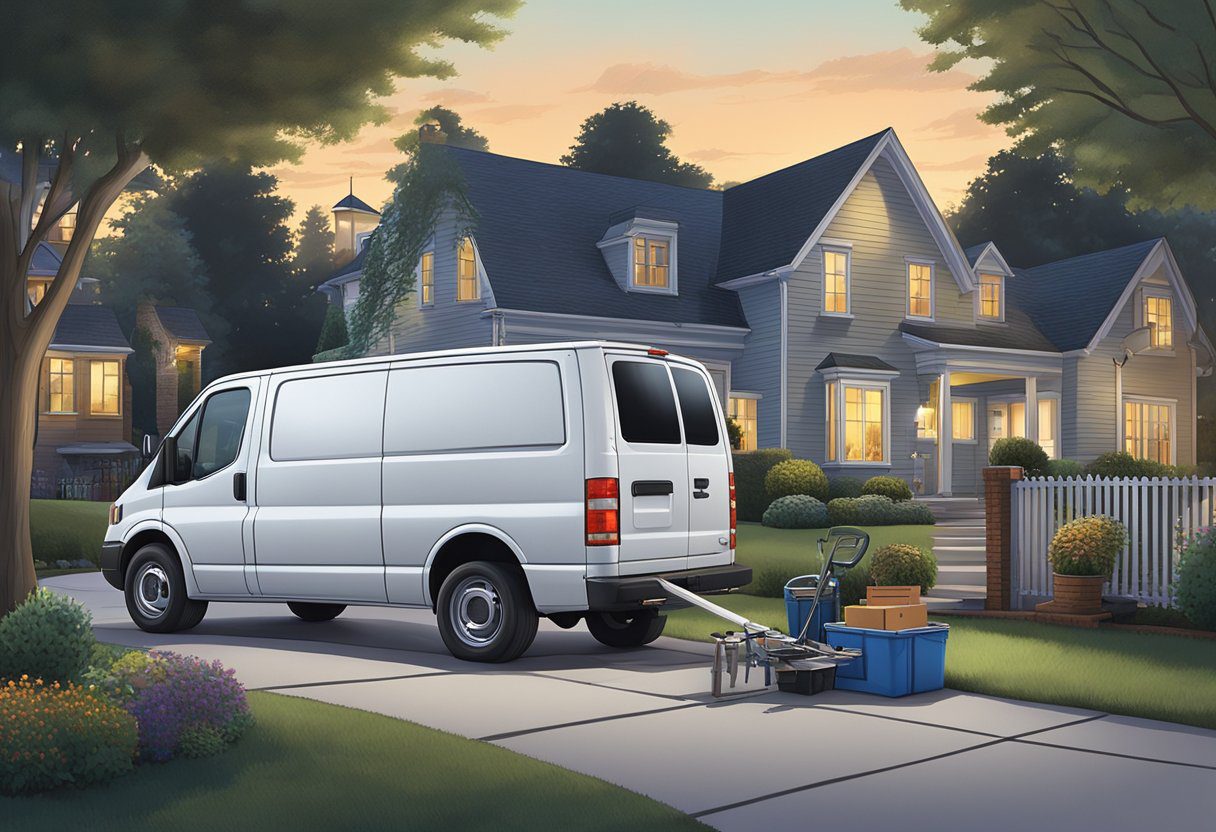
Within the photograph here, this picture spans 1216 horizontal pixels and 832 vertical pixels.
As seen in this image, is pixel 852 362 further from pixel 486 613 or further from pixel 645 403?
pixel 486 613

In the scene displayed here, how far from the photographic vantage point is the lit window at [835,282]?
31859 mm

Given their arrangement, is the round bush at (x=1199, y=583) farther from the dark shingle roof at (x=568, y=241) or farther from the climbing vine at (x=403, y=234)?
the climbing vine at (x=403, y=234)

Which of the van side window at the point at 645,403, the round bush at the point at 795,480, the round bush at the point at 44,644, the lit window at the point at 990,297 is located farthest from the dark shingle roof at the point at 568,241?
the round bush at the point at 44,644

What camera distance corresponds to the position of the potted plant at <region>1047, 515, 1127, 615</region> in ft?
43.3

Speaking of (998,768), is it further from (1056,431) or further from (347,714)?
(1056,431)

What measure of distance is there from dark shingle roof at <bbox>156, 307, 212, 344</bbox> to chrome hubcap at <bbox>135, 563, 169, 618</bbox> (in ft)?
121

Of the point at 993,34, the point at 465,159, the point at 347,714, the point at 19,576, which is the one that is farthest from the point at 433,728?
the point at 465,159

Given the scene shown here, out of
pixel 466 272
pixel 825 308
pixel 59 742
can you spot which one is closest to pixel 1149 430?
pixel 825 308

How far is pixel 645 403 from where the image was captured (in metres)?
10.7

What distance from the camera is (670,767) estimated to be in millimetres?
7020


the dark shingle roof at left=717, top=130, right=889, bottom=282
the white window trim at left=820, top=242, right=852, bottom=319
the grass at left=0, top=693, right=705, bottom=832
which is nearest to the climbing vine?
the dark shingle roof at left=717, top=130, right=889, bottom=282

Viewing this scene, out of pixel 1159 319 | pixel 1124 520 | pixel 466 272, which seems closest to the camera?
pixel 1124 520

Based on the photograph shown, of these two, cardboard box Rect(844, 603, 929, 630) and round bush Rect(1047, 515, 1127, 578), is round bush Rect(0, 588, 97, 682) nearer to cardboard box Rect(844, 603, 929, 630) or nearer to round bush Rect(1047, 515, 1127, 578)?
cardboard box Rect(844, 603, 929, 630)

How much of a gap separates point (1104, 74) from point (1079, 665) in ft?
30.6
